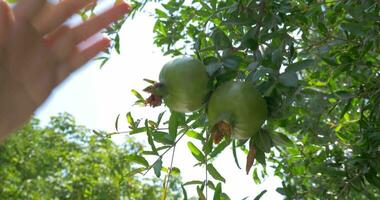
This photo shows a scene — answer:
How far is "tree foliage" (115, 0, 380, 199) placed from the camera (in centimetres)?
142

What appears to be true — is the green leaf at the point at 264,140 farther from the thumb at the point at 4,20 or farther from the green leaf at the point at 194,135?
the thumb at the point at 4,20

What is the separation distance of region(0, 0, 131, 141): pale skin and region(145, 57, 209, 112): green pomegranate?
1.14ft

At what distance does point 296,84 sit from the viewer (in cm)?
136

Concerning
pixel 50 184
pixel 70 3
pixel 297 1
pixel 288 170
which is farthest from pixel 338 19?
pixel 50 184

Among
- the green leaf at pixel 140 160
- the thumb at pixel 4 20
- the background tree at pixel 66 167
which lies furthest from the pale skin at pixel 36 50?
the background tree at pixel 66 167

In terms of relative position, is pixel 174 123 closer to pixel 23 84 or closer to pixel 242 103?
pixel 242 103

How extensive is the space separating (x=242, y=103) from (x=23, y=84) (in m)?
0.52

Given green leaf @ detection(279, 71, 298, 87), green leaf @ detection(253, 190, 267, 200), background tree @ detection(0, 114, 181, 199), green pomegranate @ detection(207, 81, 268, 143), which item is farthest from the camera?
background tree @ detection(0, 114, 181, 199)

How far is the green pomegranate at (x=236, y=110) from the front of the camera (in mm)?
1263

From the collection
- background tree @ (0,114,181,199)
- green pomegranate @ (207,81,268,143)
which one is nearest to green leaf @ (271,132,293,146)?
green pomegranate @ (207,81,268,143)

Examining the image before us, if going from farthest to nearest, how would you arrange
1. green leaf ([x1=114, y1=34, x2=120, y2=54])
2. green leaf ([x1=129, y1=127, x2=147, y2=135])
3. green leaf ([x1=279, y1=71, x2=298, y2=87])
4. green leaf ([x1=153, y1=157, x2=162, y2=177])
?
green leaf ([x1=114, y1=34, x2=120, y2=54])
green leaf ([x1=129, y1=127, x2=147, y2=135])
green leaf ([x1=153, y1=157, x2=162, y2=177])
green leaf ([x1=279, y1=71, x2=298, y2=87])

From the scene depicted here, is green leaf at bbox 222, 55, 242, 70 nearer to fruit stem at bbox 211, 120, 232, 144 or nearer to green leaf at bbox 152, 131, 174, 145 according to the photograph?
fruit stem at bbox 211, 120, 232, 144

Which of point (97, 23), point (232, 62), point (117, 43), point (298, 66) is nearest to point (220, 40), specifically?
point (232, 62)

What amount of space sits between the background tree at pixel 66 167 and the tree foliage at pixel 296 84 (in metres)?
3.24
